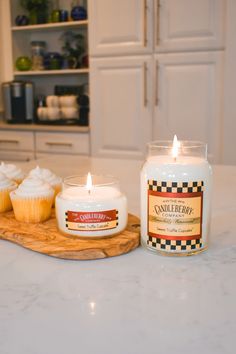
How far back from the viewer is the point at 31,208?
757mm

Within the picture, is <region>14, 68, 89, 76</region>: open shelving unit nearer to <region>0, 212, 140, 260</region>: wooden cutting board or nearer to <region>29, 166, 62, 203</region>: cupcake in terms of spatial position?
<region>29, 166, 62, 203</region>: cupcake

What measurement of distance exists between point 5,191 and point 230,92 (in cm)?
188

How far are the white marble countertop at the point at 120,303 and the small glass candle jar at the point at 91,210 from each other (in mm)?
56

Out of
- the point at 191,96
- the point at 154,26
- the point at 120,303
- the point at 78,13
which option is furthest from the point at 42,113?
the point at 120,303

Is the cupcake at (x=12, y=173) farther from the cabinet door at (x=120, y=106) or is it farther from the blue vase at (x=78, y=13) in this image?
the blue vase at (x=78, y=13)

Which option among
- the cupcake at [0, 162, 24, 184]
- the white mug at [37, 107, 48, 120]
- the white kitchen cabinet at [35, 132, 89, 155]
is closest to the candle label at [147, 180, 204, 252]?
the cupcake at [0, 162, 24, 184]

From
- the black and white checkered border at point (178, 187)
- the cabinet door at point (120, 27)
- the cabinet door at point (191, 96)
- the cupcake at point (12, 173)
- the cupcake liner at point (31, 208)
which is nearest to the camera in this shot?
the black and white checkered border at point (178, 187)

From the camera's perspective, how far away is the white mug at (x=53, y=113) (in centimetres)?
312

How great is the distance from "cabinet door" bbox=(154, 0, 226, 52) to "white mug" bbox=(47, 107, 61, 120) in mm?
904

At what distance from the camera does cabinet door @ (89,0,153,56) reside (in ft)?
8.50

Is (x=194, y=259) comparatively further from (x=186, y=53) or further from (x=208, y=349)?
(x=186, y=53)

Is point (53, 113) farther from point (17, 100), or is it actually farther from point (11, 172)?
point (11, 172)

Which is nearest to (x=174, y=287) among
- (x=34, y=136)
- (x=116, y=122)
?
(x=116, y=122)

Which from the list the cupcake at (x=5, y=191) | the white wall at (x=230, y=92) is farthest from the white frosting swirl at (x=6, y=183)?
the white wall at (x=230, y=92)
